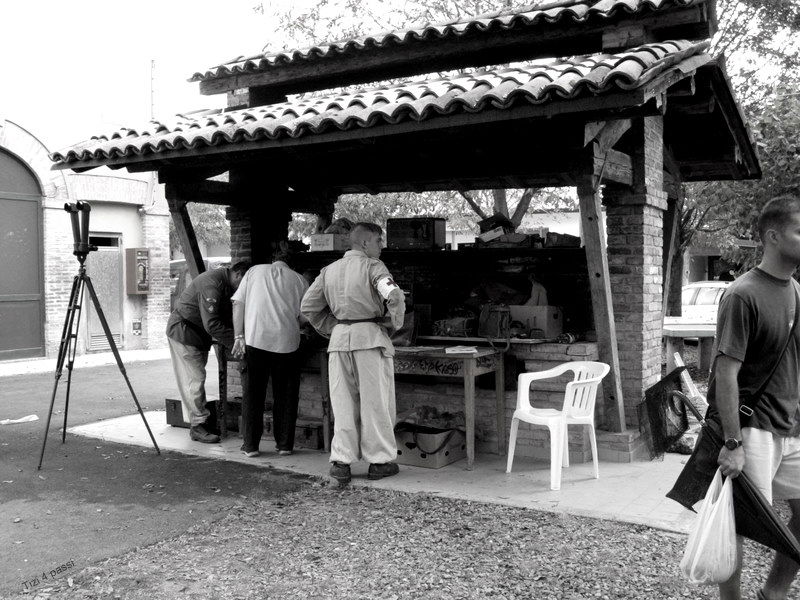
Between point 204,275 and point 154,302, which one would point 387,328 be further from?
point 154,302

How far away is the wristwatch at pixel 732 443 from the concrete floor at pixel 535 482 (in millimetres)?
1794

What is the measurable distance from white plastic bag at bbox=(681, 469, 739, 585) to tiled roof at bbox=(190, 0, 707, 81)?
4.86m

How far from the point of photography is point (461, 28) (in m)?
7.74

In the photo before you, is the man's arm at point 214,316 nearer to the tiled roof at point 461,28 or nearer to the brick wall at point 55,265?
the tiled roof at point 461,28

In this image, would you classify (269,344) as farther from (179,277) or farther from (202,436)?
(179,277)

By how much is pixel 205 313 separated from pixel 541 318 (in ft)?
10.1

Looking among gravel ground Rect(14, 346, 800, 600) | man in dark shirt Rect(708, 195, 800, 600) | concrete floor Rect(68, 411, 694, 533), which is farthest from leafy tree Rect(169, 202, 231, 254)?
man in dark shirt Rect(708, 195, 800, 600)

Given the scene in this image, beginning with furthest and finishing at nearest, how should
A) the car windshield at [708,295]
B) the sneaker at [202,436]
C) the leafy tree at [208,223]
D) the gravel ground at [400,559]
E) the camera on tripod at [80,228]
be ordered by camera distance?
the leafy tree at [208,223]
the car windshield at [708,295]
the sneaker at [202,436]
the camera on tripod at [80,228]
the gravel ground at [400,559]

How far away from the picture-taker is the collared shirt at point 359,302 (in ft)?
20.2

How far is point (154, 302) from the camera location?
17.2 metres

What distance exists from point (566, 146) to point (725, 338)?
326 cm

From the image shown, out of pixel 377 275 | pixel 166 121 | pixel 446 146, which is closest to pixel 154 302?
pixel 166 121

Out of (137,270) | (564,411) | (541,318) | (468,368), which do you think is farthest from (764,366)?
(137,270)

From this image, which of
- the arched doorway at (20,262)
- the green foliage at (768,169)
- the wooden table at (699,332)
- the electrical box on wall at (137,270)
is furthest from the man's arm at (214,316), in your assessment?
the electrical box on wall at (137,270)
